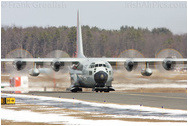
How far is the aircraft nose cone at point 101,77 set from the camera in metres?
38.0

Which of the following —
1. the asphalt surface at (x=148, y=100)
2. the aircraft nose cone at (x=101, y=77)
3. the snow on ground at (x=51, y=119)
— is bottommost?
the snow on ground at (x=51, y=119)

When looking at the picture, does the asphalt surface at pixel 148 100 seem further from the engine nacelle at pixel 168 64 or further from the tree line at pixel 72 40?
the tree line at pixel 72 40

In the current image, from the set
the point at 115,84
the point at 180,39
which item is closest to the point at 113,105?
the point at 115,84

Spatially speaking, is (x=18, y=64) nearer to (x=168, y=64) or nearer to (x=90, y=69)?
(x=90, y=69)

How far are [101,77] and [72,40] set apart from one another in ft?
315

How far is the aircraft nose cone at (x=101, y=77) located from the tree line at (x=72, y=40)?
7885 cm

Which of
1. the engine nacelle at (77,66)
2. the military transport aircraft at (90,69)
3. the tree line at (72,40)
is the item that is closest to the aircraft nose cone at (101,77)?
the military transport aircraft at (90,69)

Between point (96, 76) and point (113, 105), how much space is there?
34.0ft

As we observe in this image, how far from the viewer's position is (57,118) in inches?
832

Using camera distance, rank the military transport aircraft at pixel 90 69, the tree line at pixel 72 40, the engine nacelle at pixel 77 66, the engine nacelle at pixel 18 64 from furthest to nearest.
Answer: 1. the tree line at pixel 72 40
2. the engine nacelle at pixel 18 64
3. the engine nacelle at pixel 77 66
4. the military transport aircraft at pixel 90 69

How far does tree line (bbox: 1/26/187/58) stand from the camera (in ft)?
401

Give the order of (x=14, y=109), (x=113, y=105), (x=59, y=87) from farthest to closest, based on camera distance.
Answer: (x=59, y=87) → (x=113, y=105) → (x=14, y=109)

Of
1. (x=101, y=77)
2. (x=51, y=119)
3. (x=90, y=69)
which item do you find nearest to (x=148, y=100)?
(x=101, y=77)

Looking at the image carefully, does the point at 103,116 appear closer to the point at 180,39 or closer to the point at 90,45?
the point at 180,39
